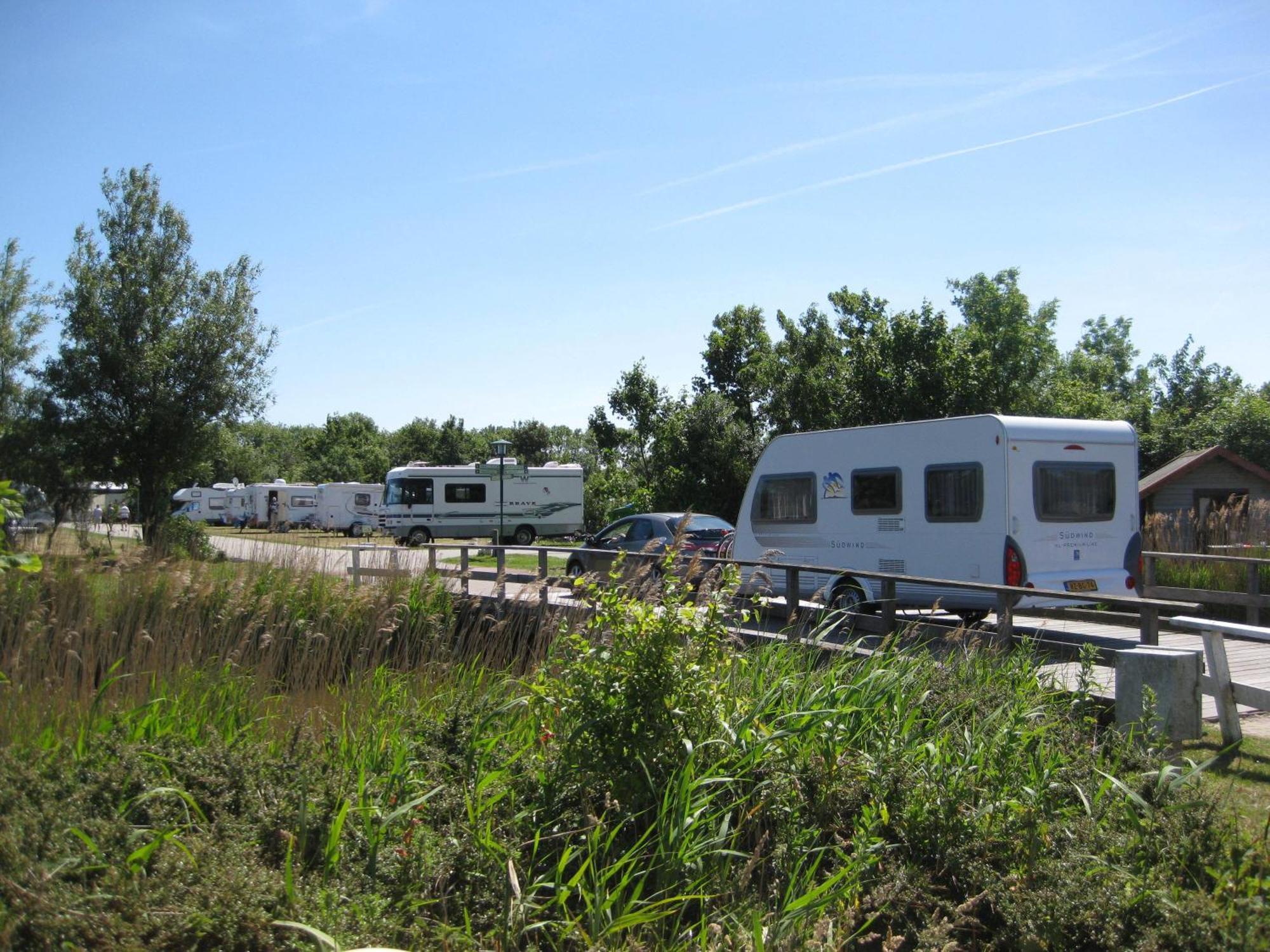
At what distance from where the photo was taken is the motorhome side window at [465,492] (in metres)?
37.4

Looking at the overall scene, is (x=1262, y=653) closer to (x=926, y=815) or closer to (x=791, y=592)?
(x=791, y=592)

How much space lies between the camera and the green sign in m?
→ 32.9

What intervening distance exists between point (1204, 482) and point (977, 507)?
50.4 feet

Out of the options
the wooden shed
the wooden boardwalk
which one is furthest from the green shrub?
the wooden shed

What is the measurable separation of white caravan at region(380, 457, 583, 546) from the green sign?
2.3 inches

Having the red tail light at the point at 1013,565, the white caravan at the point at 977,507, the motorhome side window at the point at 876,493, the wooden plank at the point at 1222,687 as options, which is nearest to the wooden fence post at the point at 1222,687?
the wooden plank at the point at 1222,687

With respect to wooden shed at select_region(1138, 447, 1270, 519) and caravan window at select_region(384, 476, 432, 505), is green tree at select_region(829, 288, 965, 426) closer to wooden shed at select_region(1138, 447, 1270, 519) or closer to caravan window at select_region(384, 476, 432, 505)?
wooden shed at select_region(1138, 447, 1270, 519)

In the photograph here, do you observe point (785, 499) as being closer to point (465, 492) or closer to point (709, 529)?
point (709, 529)

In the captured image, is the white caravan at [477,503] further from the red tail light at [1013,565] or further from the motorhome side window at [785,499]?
the red tail light at [1013,565]

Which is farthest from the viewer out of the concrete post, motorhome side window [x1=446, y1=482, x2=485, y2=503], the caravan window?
motorhome side window [x1=446, y1=482, x2=485, y2=503]

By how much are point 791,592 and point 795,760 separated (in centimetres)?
471

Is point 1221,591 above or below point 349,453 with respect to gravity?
below

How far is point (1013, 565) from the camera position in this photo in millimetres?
11727

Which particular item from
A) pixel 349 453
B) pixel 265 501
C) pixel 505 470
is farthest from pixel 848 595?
pixel 349 453
